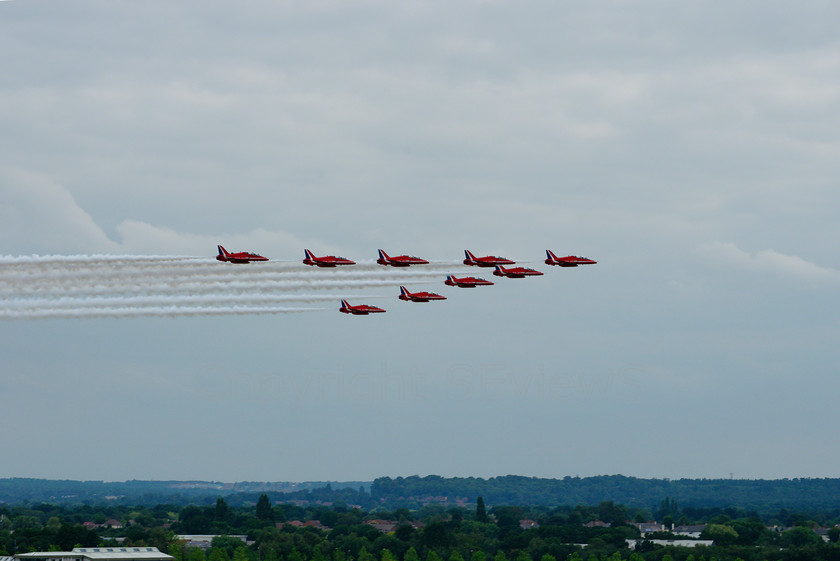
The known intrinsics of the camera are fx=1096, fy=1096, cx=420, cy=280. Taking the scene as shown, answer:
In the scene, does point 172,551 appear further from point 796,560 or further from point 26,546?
point 796,560

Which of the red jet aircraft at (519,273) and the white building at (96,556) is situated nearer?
the red jet aircraft at (519,273)

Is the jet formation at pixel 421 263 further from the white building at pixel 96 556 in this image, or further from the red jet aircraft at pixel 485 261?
the white building at pixel 96 556

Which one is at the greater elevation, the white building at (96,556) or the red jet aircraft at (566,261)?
the red jet aircraft at (566,261)

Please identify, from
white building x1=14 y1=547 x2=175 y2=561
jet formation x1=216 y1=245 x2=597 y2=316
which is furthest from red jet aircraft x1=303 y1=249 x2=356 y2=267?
white building x1=14 y1=547 x2=175 y2=561

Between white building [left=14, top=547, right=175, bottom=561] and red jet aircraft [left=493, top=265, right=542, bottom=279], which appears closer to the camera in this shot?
red jet aircraft [left=493, top=265, right=542, bottom=279]

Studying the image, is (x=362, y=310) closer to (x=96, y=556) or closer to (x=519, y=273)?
(x=519, y=273)

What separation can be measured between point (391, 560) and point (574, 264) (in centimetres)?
7745

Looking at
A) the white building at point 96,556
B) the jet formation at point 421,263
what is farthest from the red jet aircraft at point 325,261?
the white building at point 96,556

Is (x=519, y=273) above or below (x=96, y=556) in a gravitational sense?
above

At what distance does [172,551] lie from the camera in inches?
7844

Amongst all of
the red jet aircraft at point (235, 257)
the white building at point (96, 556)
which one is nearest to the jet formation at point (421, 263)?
the red jet aircraft at point (235, 257)

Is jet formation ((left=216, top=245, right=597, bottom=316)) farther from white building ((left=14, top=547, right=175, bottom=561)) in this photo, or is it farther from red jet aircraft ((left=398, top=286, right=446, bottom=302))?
white building ((left=14, top=547, right=175, bottom=561))

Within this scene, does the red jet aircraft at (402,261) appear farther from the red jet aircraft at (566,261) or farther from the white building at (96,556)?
the white building at (96,556)

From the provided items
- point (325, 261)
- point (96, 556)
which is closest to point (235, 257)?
point (325, 261)
